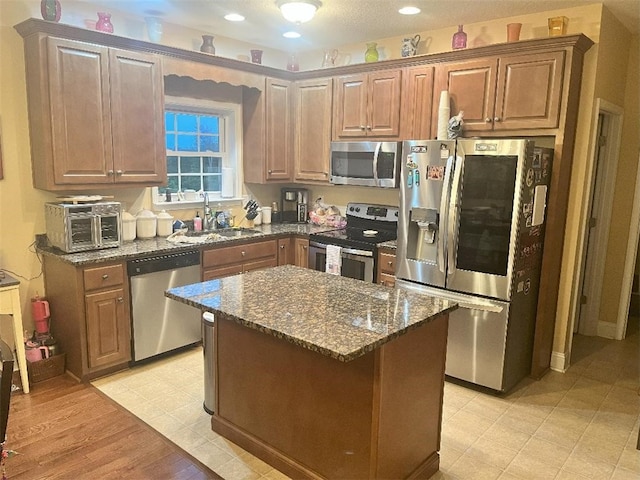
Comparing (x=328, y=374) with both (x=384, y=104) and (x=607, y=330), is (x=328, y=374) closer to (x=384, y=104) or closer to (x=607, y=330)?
(x=384, y=104)

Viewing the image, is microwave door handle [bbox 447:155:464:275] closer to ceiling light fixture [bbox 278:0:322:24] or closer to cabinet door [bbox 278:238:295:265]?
ceiling light fixture [bbox 278:0:322:24]

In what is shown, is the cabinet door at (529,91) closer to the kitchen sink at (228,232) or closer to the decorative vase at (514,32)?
the decorative vase at (514,32)

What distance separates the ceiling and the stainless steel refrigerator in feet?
3.52

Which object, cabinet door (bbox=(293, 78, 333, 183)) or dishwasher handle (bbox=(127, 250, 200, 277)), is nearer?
dishwasher handle (bbox=(127, 250, 200, 277))

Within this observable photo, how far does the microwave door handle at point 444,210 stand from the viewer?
330cm

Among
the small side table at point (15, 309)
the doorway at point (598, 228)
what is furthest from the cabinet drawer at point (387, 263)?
the small side table at point (15, 309)

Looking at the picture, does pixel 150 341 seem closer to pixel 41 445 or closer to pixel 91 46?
pixel 41 445

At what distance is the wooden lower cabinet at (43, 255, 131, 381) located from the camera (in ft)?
A: 10.7

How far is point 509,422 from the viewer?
9.91ft

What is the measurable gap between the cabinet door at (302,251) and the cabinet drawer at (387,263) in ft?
2.76

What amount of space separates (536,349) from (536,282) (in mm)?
504

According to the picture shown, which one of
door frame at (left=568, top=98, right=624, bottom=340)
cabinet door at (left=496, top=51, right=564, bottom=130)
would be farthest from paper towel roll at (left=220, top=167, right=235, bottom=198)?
door frame at (left=568, top=98, right=624, bottom=340)

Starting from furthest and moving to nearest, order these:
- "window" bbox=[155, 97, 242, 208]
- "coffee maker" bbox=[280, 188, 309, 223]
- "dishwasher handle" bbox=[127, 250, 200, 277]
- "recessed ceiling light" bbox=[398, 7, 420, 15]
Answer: "coffee maker" bbox=[280, 188, 309, 223] → "window" bbox=[155, 97, 242, 208] → "recessed ceiling light" bbox=[398, 7, 420, 15] → "dishwasher handle" bbox=[127, 250, 200, 277]

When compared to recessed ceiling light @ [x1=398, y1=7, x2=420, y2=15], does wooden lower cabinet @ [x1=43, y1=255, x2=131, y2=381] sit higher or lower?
lower
